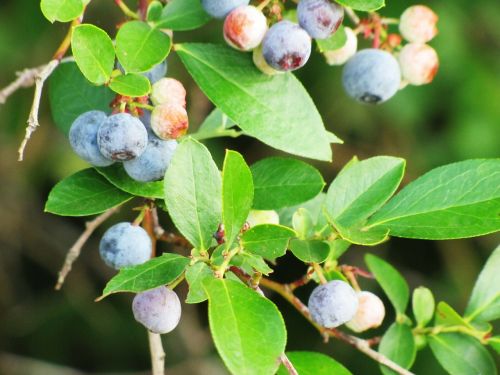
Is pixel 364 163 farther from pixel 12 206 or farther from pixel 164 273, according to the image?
pixel 12 206

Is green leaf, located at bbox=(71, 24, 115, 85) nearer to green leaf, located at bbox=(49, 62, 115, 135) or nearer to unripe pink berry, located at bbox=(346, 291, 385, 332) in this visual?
green leaf, located at bbox=(49, 62, 115, 135)

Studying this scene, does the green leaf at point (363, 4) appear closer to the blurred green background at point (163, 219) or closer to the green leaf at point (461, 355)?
the green leaf at point (461, 355)

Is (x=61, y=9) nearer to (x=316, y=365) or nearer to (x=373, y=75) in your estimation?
(x=373, y=75)

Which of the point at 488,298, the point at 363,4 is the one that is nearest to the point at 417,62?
the point at 363,4

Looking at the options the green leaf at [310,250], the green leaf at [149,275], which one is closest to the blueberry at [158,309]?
the green leaf at [149,275]

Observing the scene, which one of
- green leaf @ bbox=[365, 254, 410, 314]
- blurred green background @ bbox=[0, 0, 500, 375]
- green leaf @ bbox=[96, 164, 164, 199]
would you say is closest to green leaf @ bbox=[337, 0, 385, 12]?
green leaf @ bbox=[96, 164, 164, 199]

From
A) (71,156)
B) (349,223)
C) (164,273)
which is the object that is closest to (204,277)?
(164,273)
